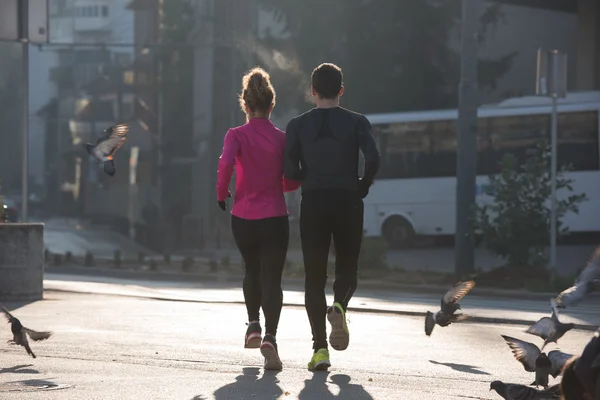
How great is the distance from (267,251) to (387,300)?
8.08 m

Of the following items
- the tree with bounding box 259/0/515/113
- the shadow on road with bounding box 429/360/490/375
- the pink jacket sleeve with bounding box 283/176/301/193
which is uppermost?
the tree with bounding box 259/0/515/113

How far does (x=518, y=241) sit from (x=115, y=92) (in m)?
25.9

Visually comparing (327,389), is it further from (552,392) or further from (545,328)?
(552,392)

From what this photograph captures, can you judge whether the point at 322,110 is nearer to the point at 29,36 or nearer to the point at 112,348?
the point at 112,348

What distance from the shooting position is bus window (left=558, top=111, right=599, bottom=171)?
2989cm

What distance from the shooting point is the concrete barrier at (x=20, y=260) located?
1430cm

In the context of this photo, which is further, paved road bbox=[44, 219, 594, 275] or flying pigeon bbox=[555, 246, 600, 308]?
paved road bbox=[44, 219, 594, 275]

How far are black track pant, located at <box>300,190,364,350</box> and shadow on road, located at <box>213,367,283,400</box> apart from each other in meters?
0.53

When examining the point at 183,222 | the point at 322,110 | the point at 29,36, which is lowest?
the point at 183,222

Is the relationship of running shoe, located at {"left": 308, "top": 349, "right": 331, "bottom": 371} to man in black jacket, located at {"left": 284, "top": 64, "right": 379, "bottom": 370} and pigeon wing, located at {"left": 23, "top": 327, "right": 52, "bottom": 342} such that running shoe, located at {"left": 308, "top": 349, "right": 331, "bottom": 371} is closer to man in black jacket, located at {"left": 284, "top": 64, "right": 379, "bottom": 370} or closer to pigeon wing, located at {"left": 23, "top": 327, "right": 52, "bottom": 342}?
man in black jacket, located at {"left": 284, "top": 64, "right": 379, "bottom": 370}

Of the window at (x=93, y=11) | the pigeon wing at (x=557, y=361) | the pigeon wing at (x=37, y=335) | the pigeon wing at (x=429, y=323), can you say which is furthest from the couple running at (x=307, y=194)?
the window at (x=93, y=11)

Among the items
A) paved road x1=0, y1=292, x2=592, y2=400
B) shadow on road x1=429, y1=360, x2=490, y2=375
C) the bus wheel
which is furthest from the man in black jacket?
the bus wheel

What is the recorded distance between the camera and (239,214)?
8547mm

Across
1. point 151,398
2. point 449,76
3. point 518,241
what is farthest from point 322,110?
point 449,76
